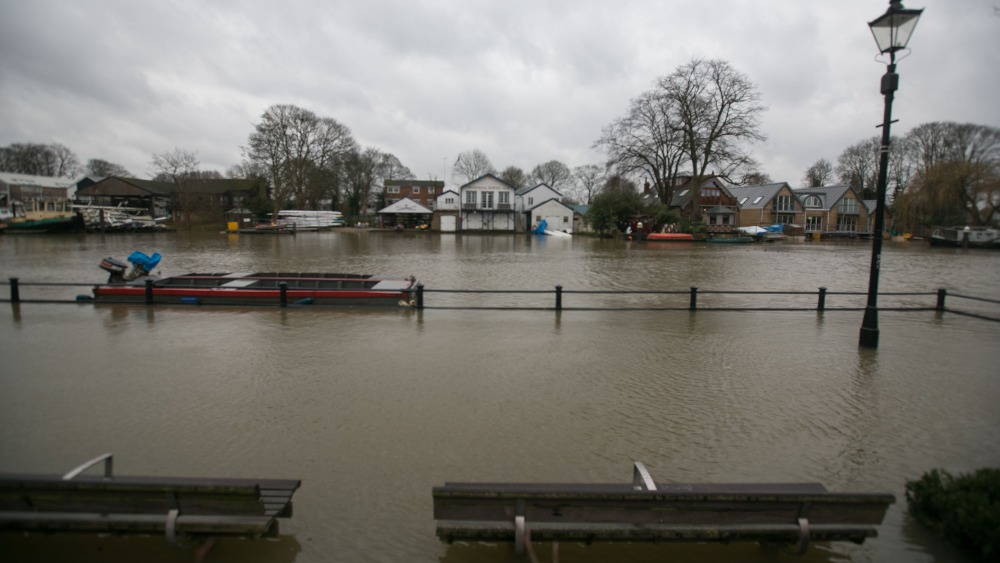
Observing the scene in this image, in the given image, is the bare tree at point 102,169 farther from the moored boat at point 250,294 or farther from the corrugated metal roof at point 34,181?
the moored boat at point 250,294

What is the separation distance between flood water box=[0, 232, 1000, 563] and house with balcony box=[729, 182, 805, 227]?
56858 mm

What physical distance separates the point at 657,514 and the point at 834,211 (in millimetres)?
76577

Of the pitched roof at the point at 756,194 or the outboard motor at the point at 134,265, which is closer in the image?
the outboard motor at the point at 134,265

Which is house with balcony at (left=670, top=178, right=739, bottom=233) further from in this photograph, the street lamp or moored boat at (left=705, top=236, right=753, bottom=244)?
the street lamp

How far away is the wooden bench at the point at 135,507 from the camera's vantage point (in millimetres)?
2869

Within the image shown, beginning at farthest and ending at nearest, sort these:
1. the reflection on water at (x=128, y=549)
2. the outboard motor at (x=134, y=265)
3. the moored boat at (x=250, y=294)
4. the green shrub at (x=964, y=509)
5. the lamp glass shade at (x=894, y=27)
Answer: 1. the outboard motor at (x=134, y=265)
2. the moored boat at (x=250, y=294)
3. the lamp glass shade at (x=894, y=27)
4. the reflection on water at (x=128, y=549)
5. the green shrub at (x=964, y=509)

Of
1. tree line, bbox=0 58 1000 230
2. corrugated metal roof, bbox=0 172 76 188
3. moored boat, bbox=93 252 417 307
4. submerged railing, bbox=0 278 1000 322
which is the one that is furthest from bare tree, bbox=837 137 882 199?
corrugated metal roof, bbox=0 172 76 188

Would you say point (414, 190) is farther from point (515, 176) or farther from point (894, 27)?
point (894, 27)

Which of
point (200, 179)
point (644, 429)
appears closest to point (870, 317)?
point (644, 429)

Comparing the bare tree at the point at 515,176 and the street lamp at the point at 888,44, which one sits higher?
the bare tree at the point at 515,176

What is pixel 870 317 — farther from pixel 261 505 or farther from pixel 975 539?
pixel 261 505

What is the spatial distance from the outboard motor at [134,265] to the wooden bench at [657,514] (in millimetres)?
14747

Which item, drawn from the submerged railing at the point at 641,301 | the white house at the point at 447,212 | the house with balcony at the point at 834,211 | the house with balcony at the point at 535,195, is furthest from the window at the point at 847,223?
the submerged railing at the point at 641,301

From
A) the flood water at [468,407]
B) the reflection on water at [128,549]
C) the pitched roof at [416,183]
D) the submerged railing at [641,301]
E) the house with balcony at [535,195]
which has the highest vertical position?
the pitched roof at [416,183]
